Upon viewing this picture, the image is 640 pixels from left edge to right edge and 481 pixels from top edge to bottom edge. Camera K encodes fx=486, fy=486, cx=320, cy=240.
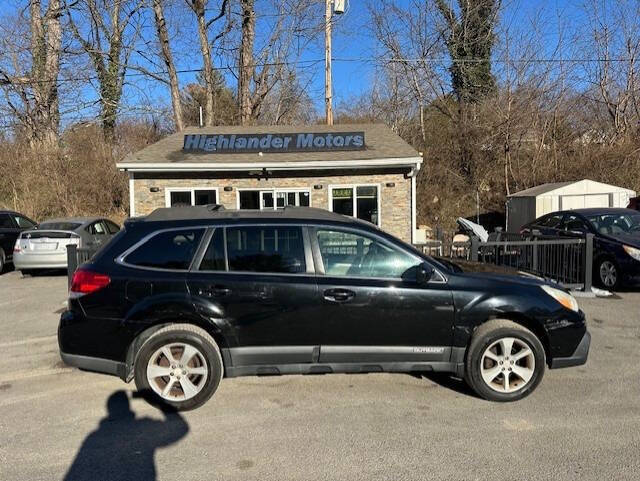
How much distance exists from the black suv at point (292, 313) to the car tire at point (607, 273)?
5.53 m

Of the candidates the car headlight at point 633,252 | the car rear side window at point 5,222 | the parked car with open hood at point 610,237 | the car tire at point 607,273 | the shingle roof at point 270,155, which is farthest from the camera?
the shingle roof at point 270,155

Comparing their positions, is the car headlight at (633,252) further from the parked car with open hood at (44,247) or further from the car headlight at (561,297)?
the parked car with open hood at (44,247)

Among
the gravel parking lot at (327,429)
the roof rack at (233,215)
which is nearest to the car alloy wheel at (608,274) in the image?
the gravel parking lot at (327,429)

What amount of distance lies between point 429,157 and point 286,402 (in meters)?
22.0

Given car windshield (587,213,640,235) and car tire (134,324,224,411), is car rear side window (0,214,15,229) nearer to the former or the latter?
car tire (134,324,224,411)

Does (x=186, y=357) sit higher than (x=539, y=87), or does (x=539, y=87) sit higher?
(x=539, y=87)

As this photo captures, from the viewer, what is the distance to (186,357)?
411 cm

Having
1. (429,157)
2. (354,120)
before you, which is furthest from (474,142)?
(354,120)

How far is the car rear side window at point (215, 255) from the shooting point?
4203 millimetres

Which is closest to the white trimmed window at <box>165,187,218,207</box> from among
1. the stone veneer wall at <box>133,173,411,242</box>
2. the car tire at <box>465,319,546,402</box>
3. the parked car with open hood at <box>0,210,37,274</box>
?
the stone veneer wall at <box>133,173,411,242</box>

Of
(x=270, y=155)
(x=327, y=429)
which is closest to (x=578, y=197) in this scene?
(x=270, y=155)

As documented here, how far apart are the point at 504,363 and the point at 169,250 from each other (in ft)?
10.1

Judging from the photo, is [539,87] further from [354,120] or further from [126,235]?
[126,235]

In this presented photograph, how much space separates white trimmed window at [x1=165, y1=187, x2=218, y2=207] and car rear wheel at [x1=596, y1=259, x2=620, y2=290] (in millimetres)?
10578
